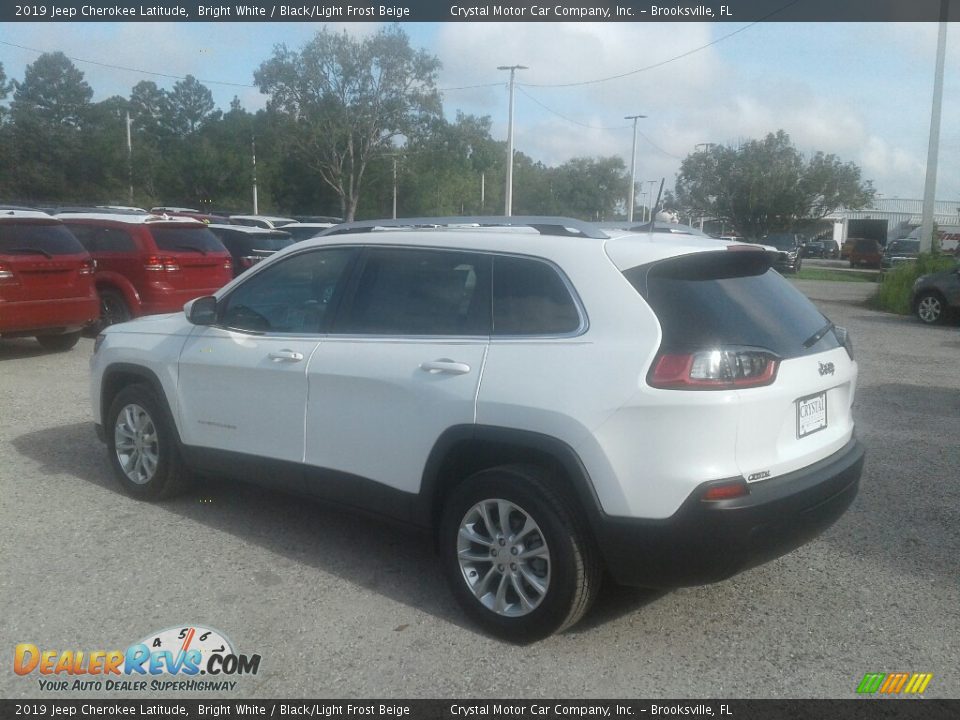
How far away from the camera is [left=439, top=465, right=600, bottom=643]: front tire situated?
377 cm

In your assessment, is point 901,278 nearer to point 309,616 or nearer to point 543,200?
point 543,200

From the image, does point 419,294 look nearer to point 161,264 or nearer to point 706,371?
point 706,371

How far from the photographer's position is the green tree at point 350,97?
42.3 metres

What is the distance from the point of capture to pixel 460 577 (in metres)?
4.13

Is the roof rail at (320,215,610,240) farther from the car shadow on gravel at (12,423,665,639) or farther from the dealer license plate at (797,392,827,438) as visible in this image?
the car shadow on gravel at (12,423,665,639)

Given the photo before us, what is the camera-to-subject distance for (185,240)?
42.8 ft

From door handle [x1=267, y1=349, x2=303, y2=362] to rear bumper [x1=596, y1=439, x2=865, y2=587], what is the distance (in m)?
1.96

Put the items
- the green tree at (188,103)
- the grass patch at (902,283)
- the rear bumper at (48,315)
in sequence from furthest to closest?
the green tree at (188,103)
the grass patch at (902,283)
the rear bumper at (48,315)

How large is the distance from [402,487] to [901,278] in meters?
20.2

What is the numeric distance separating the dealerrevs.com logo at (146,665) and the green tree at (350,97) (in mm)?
40191

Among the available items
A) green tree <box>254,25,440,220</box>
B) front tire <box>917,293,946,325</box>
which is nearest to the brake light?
front tire <box>917,293,946,325</box>

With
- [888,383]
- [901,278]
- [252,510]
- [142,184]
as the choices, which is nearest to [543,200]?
[901,278]

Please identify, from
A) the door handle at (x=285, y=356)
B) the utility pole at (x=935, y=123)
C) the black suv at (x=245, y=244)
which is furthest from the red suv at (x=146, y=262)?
the utility pole at (x=935, y=123)

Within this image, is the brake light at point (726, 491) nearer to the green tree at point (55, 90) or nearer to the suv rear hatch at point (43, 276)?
the suv rear hatch at point (43, 276)
